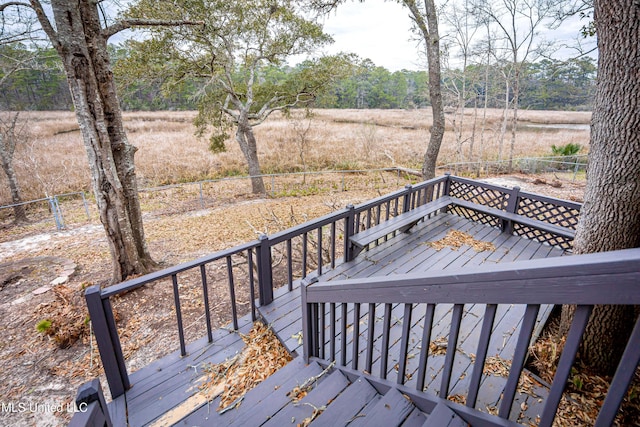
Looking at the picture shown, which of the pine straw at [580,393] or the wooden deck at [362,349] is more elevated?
the pine straw at [580,393]

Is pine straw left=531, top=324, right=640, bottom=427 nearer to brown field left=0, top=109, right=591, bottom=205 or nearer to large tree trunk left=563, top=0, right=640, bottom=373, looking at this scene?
large tree trunk left=563, top=0, right=640, bottom=373

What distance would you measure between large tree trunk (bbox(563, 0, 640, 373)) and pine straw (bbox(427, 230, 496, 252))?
7.56 feet

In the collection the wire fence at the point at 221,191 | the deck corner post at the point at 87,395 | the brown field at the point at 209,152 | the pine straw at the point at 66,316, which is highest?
the deck corner post at the point at 87,395

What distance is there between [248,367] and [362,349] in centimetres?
97

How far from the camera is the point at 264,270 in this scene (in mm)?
3068

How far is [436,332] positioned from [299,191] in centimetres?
1045

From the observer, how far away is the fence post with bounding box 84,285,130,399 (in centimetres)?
195

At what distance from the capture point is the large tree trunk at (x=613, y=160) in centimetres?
193

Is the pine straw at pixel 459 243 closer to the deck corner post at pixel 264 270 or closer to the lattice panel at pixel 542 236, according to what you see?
the lattice panel at pixel 542 236

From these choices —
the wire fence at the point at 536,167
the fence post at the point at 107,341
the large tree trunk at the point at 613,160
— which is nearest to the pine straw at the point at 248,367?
the fence post at the point at 107,341

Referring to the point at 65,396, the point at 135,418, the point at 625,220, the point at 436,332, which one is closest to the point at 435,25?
the point at 625,220

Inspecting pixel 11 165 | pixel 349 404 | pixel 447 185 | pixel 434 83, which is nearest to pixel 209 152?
pixel 11 165

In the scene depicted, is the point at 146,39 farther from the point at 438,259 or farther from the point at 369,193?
the point at 438,259

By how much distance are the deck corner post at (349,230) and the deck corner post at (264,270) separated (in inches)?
51.4
